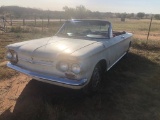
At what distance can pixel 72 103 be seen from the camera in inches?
156

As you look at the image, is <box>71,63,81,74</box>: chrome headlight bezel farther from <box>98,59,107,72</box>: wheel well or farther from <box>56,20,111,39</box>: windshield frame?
<box>56,20,111,39</box>: windshield frame

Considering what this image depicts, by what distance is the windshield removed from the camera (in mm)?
5091

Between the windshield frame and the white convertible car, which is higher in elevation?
the windshield frame

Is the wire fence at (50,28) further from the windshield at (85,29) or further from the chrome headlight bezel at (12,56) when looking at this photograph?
the chrome headlight bezel at (12,56)

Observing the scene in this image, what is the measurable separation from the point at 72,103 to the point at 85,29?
2.04 m

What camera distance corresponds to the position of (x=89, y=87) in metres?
4.13

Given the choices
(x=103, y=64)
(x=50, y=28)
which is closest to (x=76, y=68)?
(x=103, y=64)

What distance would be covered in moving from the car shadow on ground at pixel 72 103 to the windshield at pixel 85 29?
1199 millimetres

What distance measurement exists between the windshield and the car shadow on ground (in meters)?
1.20

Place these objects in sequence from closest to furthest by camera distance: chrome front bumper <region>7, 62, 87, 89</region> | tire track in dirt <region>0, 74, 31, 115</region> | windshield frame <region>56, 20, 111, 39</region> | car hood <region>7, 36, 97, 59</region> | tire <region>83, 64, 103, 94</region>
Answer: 1. chrome front bumper <region>7, 62, 87, 89</region>
2. car hood <region>7, 36, 97, 59</region>
3. tire track in dirt <region>0, 74, 31, 115</region>
4. tire <region>83, 64, 103, 94</region>
5. windshield frame <region>56, 20, 111, 39</region>

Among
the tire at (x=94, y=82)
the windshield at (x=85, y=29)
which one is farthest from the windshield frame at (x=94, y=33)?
the tire at (x=94, y=82)

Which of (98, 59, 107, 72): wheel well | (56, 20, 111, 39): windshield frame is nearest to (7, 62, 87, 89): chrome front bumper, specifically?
(98, 59, 107, 72): wheel well

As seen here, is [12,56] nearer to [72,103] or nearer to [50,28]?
[72,103]

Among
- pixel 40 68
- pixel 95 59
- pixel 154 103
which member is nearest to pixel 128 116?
pixel 154 103
